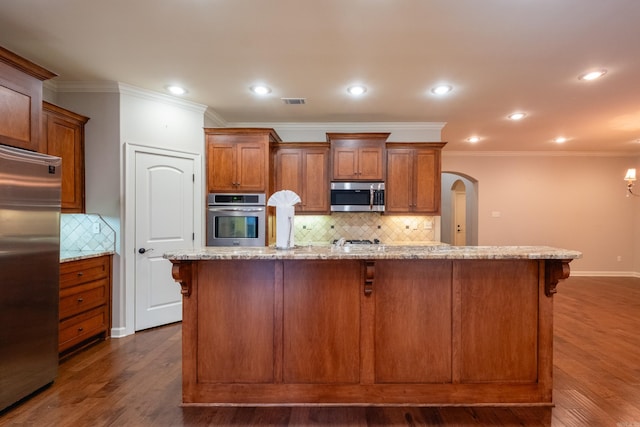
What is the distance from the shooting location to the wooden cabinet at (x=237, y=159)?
423 cm

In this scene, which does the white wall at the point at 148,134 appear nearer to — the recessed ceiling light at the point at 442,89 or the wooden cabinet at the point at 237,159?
the wooden cabinet at the point at 237,159

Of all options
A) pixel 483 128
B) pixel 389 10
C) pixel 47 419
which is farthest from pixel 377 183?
pixel 47 419

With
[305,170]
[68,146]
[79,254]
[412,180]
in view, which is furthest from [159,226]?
[412,180]

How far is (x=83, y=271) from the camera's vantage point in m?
3.10

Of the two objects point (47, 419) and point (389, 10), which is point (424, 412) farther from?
point (389, 10)

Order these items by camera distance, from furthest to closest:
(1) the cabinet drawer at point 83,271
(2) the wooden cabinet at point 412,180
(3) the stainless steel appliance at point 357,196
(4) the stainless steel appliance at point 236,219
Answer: (2) the wooden cabinet at point 412,180
(3) the stainless steel appliance at point 357,196
(4) the stainless steel appliance at point 236,219
(1) the cabinet drawer at point 83,271

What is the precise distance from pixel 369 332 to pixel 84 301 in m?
2.81

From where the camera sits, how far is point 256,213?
4.18 m

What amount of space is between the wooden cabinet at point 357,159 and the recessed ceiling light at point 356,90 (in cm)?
95

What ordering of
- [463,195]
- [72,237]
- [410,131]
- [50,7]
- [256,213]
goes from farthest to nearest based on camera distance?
[463,195]
[410,131]
[256,213]
[72,237]
[50,7]

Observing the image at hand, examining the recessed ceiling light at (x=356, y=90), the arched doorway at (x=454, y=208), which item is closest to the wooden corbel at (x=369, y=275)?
the recessed ceiling light at (x=356, y=90)

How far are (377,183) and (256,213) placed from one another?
5.80ft

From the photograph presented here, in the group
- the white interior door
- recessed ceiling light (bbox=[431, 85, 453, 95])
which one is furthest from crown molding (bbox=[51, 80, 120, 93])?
recessed ceiling light (bbox=[431, 85, 453, 95])

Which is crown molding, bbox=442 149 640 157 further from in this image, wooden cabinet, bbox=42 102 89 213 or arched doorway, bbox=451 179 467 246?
wooden cabinet, bbox=42 102 89 213
